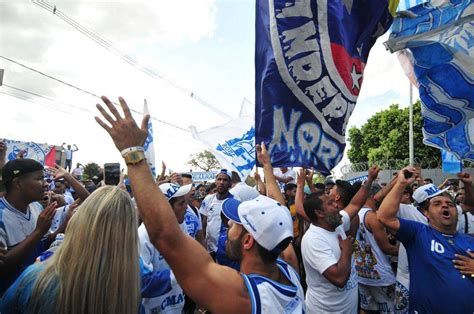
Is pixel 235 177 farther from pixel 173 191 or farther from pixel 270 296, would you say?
pixel 270 296

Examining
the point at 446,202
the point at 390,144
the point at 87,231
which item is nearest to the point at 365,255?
the point at 446,202

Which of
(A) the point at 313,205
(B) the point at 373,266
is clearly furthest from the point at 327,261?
(B) the point at 373,266

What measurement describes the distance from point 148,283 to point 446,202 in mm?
2868

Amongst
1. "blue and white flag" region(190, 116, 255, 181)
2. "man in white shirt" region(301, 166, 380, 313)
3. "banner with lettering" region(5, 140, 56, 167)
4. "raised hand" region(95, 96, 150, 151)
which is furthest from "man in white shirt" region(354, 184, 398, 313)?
"banner with lettering" region(5, 140, 56, 167)

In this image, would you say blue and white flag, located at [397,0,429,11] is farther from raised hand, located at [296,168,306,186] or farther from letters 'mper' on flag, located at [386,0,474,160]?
raised hand, located at [296,168,306,186]

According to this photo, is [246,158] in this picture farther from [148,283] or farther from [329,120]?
[148,283]

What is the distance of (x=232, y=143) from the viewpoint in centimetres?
735

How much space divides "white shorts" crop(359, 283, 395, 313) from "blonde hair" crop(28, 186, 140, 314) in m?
3.61

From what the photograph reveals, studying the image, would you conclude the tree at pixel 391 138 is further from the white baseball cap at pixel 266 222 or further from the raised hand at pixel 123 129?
the raised hand at pixel 123 129

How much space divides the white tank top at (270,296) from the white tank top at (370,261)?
285cm

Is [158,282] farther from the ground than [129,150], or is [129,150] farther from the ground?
[129,150]

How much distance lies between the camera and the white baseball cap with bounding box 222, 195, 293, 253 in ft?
6.15

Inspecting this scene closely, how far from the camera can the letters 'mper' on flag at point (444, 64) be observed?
13.5 ft

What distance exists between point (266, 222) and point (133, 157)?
30.4 inches
